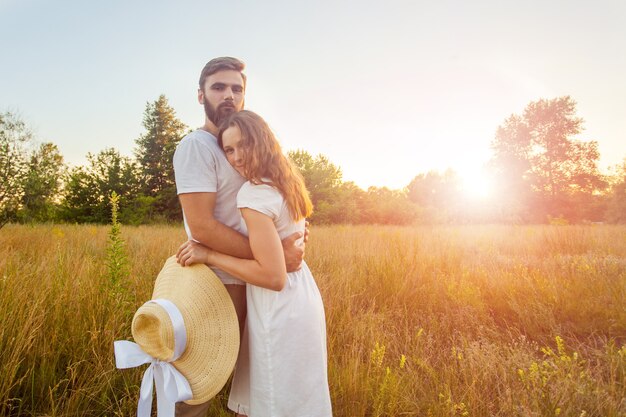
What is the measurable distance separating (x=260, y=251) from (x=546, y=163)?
43933 millimetres

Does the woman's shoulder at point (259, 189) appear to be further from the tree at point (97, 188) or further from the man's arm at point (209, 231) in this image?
the tree at point (97, 188)

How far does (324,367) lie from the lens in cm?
168

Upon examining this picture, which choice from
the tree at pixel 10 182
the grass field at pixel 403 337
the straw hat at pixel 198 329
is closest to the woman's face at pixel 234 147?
the straw hat at pixel 198 329

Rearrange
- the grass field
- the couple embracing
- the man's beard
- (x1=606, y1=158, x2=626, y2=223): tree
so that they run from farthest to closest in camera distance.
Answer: (x1=606, y1=158, x2=626, y2=223): tree < the grass field < the man's beard < the couple embracing

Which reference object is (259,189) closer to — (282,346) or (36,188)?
(282,346)

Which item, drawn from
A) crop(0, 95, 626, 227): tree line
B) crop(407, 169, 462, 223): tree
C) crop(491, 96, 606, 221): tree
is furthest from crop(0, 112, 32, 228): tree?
crop(407, 169, 462, 223): tree

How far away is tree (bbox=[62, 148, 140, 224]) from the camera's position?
80.0 feet

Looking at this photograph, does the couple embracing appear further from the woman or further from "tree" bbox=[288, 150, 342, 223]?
"tree" bbox=[288, 150, 342, 223]

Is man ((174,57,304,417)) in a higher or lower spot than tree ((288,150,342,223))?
lower

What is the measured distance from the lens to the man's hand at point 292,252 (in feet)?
5.42

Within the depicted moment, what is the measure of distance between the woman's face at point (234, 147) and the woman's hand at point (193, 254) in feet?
1.29

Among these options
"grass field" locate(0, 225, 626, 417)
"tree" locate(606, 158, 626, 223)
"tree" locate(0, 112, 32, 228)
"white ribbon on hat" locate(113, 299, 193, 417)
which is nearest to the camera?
"white ribbon on hat" locate(113, 299, 193, 417)

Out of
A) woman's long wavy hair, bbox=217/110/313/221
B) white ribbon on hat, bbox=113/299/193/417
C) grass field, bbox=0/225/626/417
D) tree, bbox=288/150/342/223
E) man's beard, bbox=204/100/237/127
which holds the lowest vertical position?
grass field, bbox=0/225/626/417

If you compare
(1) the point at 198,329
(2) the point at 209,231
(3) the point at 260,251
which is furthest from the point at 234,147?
(1) the point at 198,329
